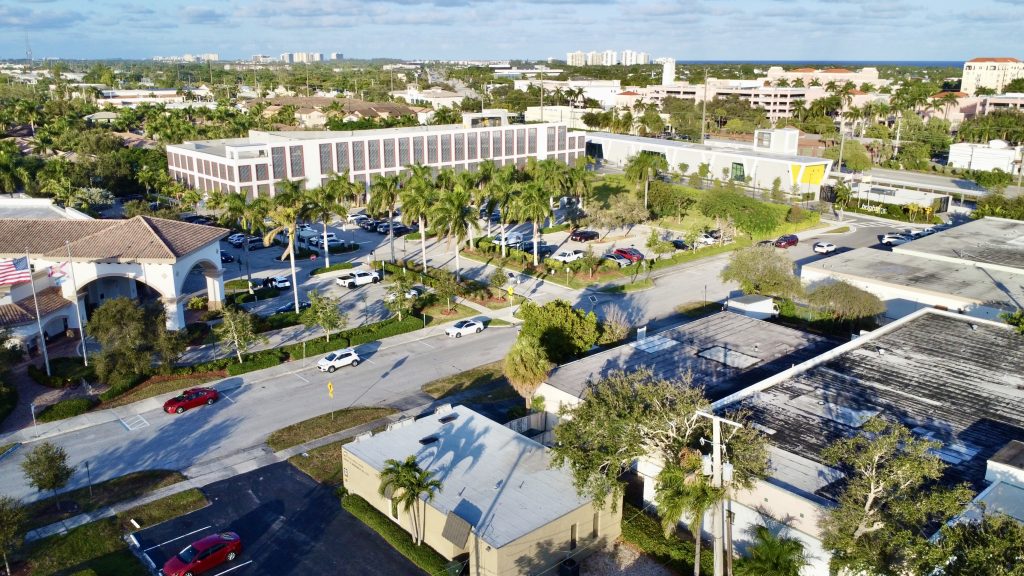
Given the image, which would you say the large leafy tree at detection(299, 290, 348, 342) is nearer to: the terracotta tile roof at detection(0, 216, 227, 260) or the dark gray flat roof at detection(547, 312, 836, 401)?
the terracotta tile roof at detection(0, 216, 227, 260)

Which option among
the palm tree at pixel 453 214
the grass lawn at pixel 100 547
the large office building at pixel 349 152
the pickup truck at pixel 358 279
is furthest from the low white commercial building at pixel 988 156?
the grass lawn at pixel 100 547

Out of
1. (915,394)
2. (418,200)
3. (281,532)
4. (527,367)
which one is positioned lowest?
(281,532)

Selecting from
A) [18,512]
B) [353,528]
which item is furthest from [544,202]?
[18,512]

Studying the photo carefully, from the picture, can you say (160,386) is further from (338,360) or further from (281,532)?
(281,532)

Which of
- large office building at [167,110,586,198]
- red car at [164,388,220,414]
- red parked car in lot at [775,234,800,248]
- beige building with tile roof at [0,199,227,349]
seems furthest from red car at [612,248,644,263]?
red car at [164,388,220,414]

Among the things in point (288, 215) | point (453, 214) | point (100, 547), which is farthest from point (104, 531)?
point (453, 214)

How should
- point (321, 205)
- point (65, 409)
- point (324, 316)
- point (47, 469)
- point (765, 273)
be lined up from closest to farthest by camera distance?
point (47, 469) → point (65, 409) → point (324, 316) → point (765, 273) → point (321, 205)
